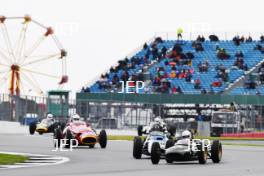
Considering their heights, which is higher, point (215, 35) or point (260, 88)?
point (215, 35)

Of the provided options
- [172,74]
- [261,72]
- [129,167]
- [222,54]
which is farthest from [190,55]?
[129,167]

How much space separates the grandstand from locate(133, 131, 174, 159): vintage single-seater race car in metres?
33.9

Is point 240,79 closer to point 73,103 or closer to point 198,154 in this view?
point 73,103

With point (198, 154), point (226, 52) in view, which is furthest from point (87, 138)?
point (226, 52)

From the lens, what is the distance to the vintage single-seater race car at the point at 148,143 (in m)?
28.0

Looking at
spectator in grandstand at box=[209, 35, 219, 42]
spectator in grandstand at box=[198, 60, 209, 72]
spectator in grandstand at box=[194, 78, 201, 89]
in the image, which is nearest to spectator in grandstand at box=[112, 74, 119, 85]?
spectator in grandstand at box=[198, 60, 209, 72]

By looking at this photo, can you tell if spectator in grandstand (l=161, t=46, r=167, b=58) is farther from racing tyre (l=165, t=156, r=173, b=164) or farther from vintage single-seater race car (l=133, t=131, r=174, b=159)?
racing tyre (l=165, t=156, r=173, b=164)

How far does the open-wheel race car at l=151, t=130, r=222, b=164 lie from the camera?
994 inches

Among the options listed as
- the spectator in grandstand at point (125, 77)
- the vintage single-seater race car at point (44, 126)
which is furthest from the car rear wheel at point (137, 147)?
the spectator in grandstand at point (125, 77)

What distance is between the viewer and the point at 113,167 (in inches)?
941

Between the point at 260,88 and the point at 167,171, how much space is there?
138 feet

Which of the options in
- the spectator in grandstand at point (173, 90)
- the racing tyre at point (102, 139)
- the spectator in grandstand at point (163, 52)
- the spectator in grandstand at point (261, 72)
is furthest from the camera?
the spectator in grandstand at point (163, 52)

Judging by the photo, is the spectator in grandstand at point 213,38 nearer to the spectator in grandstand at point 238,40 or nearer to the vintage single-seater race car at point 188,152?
the spectator in grandstand at point 238,40

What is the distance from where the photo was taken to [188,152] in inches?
1002
